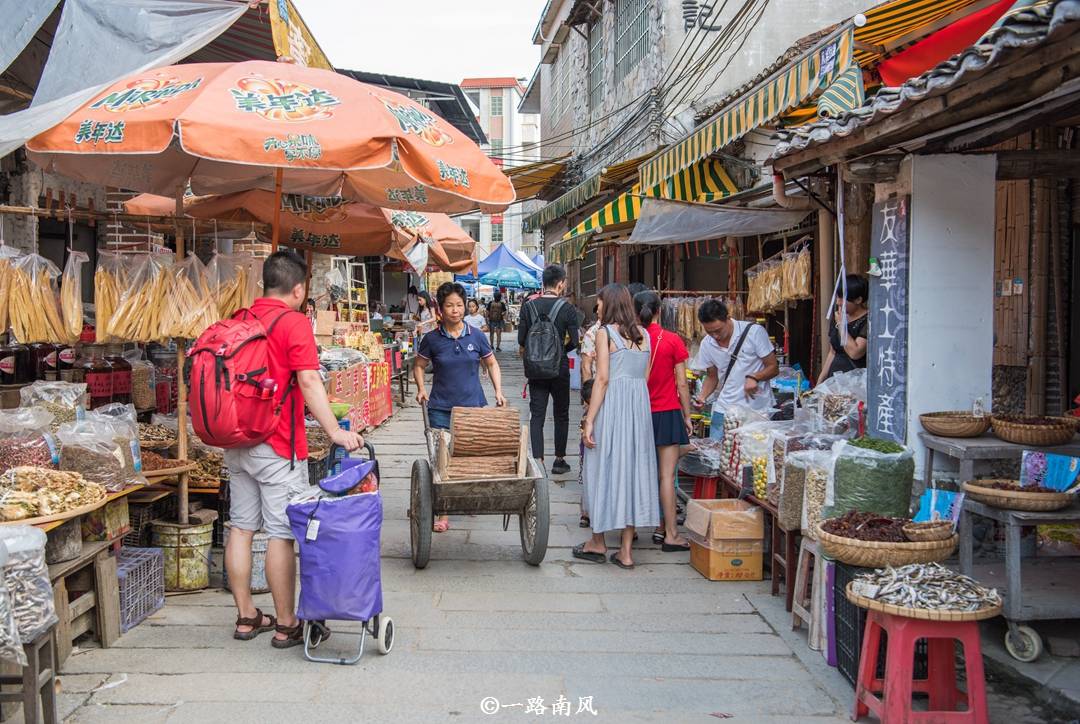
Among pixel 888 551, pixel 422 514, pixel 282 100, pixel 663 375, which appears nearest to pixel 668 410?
pixel 663 375

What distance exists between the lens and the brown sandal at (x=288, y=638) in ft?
15.6

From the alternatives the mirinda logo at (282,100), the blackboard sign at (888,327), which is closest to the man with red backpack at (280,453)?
the mirinda logo at (282,100)

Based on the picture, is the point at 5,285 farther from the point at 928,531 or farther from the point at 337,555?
the point at 928,531

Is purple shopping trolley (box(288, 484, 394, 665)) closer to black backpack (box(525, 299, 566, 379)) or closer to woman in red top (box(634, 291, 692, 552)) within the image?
woman in red top (box(634, 291, 692, 552))

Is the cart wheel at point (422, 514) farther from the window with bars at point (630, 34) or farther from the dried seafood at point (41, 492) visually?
the window with bars at point (630, 34)

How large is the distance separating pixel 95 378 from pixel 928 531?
5950 mm

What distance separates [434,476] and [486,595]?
0.86 metres

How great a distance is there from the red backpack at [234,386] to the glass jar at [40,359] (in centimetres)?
308

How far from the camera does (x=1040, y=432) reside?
479cm

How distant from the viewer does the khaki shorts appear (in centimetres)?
469

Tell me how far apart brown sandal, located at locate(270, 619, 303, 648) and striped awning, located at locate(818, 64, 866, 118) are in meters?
4.60

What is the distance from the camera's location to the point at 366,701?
4.15 m

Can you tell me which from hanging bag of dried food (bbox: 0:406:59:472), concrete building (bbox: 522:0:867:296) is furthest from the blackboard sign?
concrete building (bbox: 522:0:867:296)

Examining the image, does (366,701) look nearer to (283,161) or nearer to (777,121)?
(283,161)
